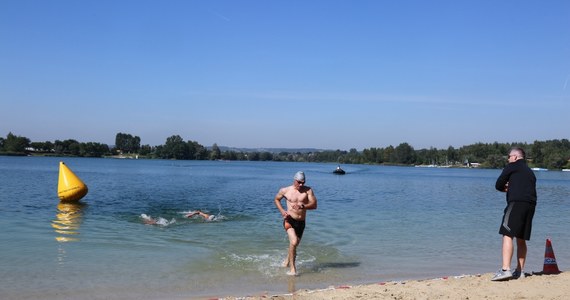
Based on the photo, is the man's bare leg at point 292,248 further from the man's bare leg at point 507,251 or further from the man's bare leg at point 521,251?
the man's bare leg at point 521,251

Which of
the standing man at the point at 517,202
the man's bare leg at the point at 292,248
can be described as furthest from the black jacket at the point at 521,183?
the man's bare leg at the point at 292,248

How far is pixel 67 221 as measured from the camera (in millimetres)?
18656

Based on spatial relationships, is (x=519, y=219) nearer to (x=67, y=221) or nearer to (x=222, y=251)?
(x=222, y=251)

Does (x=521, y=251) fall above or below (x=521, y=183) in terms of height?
below

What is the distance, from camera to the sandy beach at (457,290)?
816cm

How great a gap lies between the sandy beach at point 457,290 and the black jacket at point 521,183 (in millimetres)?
1390

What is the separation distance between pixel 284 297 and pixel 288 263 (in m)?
2.81

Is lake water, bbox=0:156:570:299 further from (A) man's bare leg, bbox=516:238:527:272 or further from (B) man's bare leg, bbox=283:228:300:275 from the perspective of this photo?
(A) man's bare leg, bbox=516:238:527:272

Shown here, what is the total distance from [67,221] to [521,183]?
605 inches

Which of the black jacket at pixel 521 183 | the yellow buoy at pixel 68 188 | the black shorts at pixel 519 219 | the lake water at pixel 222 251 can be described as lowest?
the lake water at pixel 222 251

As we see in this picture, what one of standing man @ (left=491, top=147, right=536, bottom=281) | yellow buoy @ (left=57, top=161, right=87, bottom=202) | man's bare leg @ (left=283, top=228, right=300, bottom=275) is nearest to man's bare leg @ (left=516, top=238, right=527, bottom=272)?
standing man @ (left=491, top=147, right=536, bottom=281)

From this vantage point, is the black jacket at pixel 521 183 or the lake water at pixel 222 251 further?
the lake water at pixel 222 251

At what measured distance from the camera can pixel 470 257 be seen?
44.3 ft

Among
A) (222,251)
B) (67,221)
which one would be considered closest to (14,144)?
(67,221)
